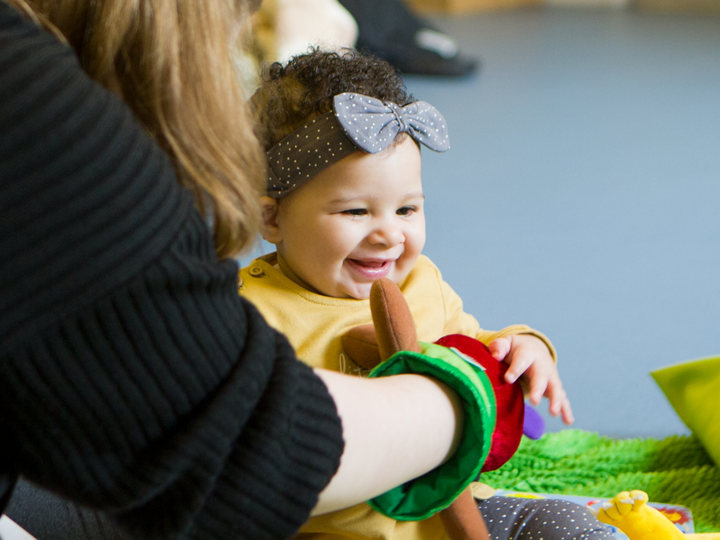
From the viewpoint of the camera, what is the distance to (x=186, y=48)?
0.56m

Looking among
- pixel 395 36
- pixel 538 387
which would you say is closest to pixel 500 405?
pixel 538 387

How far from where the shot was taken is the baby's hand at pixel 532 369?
2.73 ft

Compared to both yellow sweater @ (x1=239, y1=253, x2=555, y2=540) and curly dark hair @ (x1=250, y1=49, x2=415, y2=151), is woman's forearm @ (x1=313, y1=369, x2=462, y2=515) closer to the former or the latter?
yellow sweater @ (x1=239, y1=253, x2=555, y2=540)

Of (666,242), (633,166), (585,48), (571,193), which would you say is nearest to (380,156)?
(666,242)

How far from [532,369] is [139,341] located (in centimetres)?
54

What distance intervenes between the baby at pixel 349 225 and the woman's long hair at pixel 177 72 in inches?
11.1

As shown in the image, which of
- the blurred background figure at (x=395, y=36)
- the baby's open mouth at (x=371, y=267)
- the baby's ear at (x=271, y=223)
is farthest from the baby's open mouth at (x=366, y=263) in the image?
the blurred background figure at (x=395, y=36)

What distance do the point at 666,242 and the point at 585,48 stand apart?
2.30 metres

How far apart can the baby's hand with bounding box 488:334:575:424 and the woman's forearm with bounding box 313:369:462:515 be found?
0.24m

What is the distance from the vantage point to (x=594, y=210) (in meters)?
2.20

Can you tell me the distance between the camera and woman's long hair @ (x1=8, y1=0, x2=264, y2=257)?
54 centimetres

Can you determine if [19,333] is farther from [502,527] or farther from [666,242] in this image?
[666,242]

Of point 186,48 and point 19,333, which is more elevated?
point 186,48

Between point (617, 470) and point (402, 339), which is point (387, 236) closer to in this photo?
point (402, 339)
